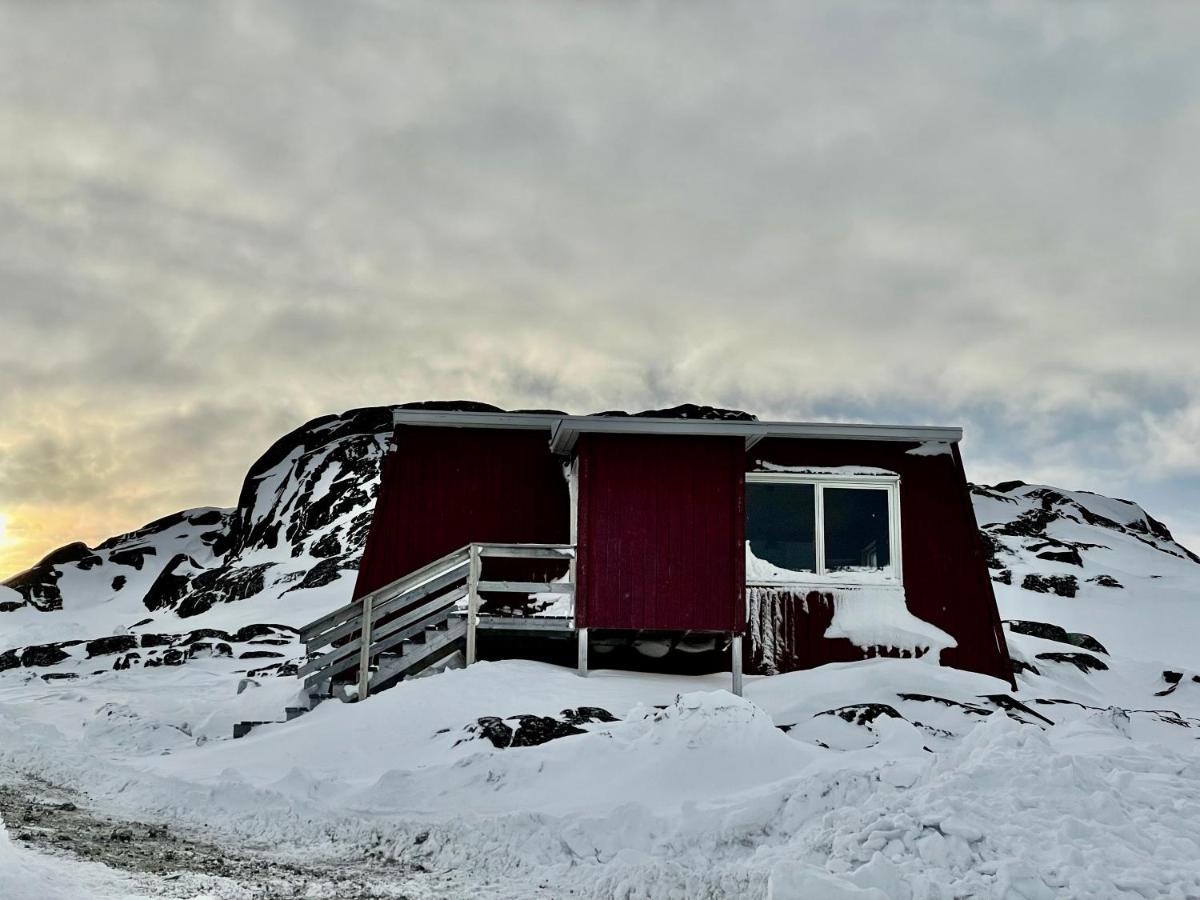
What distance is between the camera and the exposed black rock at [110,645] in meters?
25.8

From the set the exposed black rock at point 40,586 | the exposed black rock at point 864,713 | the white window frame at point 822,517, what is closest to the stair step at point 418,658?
the white window frame at point 822,517

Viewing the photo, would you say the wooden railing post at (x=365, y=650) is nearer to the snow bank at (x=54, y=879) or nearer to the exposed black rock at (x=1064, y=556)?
the snow bank at (x=54, y=879)

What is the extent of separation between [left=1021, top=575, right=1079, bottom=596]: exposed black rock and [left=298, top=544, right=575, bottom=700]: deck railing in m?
22.9

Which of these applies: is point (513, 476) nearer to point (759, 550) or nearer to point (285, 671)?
point (759, 550)

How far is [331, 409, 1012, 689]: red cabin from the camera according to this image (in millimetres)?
13703

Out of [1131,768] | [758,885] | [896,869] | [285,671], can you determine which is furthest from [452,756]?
[285,671]

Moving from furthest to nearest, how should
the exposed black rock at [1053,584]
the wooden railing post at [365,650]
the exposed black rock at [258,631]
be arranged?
the exposed black rock at [1053,584] < the exposed black rock at [258,631] < the wooden railing post at [365,650]

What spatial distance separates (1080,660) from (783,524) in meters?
9.56

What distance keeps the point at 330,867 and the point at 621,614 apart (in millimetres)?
7449

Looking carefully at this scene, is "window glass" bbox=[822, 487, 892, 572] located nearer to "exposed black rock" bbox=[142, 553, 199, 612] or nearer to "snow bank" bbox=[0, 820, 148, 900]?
"snow bank" bbox=[0, 820, 148, 900]

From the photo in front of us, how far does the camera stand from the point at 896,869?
552 cm

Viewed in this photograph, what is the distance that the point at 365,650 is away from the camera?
1295 centimetres

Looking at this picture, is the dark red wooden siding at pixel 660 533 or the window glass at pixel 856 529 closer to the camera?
the dark red wooden siding at pixel 660 533

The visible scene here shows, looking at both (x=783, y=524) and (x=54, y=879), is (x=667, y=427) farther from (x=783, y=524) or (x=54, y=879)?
(x=54, y=879)
